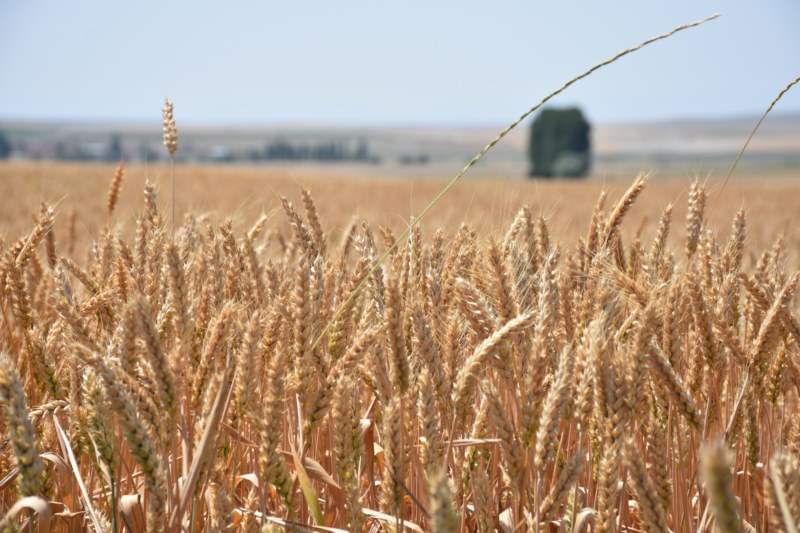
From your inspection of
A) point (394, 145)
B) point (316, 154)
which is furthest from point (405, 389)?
point (394, 145)

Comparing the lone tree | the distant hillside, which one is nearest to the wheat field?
the lone tree

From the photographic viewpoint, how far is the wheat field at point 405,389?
4.34ft

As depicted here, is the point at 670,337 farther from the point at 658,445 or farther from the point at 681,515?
the point at 681,515

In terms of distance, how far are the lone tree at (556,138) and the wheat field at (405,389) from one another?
70760mm

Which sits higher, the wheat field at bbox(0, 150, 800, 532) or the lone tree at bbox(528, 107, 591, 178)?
the lone tree at bbox(528, 107, 591, 178)

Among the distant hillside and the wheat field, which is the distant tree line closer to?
the distant hillside

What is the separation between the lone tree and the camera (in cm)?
7238

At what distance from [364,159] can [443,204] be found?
122198 mm

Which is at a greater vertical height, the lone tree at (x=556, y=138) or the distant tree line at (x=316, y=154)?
the lone tree at (x=556, y=138)

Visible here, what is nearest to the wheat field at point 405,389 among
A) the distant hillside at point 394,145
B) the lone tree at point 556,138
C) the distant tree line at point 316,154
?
the lone tree at point 556,138

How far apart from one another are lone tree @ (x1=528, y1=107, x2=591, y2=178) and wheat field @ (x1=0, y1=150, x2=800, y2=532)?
70.8m

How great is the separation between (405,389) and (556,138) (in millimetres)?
75095

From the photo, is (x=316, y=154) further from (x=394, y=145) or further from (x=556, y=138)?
(x=556, y=138)

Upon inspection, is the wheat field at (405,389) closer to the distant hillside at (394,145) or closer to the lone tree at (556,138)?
the lone tree at (556,138)
